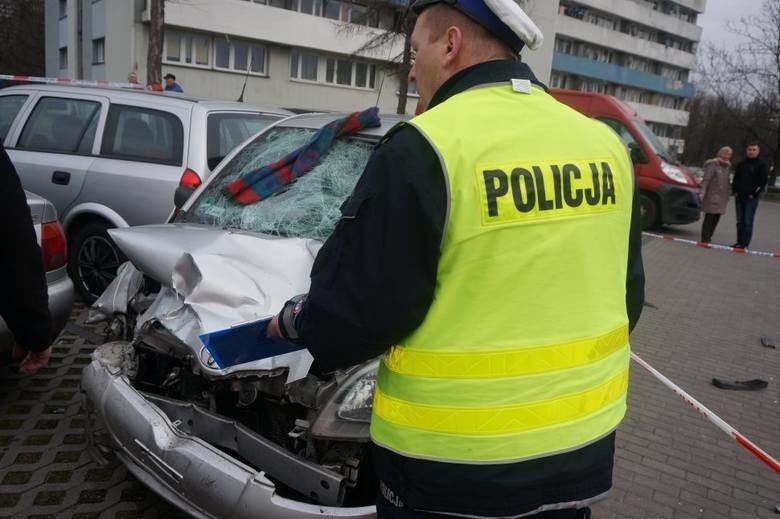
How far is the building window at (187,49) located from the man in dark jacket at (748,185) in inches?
858

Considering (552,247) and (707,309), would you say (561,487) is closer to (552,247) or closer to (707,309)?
(552,247)

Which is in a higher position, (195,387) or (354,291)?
(354,291)

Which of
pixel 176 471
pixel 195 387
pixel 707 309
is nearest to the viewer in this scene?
pixel 176 471

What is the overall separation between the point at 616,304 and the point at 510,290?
367mm

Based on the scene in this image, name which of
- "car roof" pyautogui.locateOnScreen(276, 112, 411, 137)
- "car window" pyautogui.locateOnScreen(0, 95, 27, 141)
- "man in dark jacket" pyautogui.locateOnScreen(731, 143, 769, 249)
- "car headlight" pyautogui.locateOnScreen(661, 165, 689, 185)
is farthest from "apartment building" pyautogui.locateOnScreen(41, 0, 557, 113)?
"car roof" pyautogui.locateOnScreen(276, 112, 411, 137)

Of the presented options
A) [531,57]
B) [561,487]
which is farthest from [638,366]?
[531,57]

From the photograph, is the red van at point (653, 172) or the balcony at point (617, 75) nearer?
the red van at point (653, 172)

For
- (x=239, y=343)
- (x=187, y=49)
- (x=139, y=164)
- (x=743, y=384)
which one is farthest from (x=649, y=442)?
(x=187, y=49)

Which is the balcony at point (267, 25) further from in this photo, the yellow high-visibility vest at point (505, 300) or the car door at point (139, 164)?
the yellow high-visibility vest at point (505, 300)

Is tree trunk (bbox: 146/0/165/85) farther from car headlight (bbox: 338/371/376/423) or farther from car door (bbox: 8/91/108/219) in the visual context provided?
car headlight (bbox: 338/371/376/423)

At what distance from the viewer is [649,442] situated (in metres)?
4.04

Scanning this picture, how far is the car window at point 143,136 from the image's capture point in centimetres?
545

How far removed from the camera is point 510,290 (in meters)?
1.35

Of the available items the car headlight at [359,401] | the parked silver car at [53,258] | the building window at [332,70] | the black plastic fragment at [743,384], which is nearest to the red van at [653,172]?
the black plastic fragment at [743,384]
